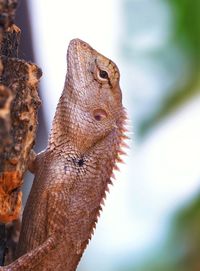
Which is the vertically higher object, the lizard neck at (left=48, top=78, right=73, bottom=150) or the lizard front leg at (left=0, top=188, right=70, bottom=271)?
the lizard neck at (left=48, top=78, right=73, bottom=150)

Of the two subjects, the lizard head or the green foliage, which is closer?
the lizard head

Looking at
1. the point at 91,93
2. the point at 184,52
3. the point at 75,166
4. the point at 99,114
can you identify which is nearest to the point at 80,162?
the point at 75,166

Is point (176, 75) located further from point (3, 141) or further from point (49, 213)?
point (3, 141)

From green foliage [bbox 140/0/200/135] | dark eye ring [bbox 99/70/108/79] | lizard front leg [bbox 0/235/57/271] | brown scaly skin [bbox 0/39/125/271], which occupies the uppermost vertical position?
green foliage [bbox 140/0/200/135]

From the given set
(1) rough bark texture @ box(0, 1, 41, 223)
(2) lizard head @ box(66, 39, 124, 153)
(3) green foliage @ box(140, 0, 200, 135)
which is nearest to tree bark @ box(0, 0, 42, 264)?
(1) rough bark texture @ box(0, 1, 41, 223)

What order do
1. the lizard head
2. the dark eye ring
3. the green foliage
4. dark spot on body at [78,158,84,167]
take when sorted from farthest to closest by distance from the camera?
the green foliage, the dark eye ring, the lizard head, dark spot on body at [78,158,84,167]

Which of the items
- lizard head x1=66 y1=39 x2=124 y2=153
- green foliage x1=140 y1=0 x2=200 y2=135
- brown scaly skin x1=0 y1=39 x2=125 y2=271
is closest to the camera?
brown scaly skin x1=0 y1=39 x2=125 y2=271

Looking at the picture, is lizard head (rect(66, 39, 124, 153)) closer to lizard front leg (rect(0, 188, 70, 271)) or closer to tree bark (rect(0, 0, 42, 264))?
lizard front leg (rect(0, 188, 70, 271))

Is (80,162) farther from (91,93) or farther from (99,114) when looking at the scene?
(91,93)
